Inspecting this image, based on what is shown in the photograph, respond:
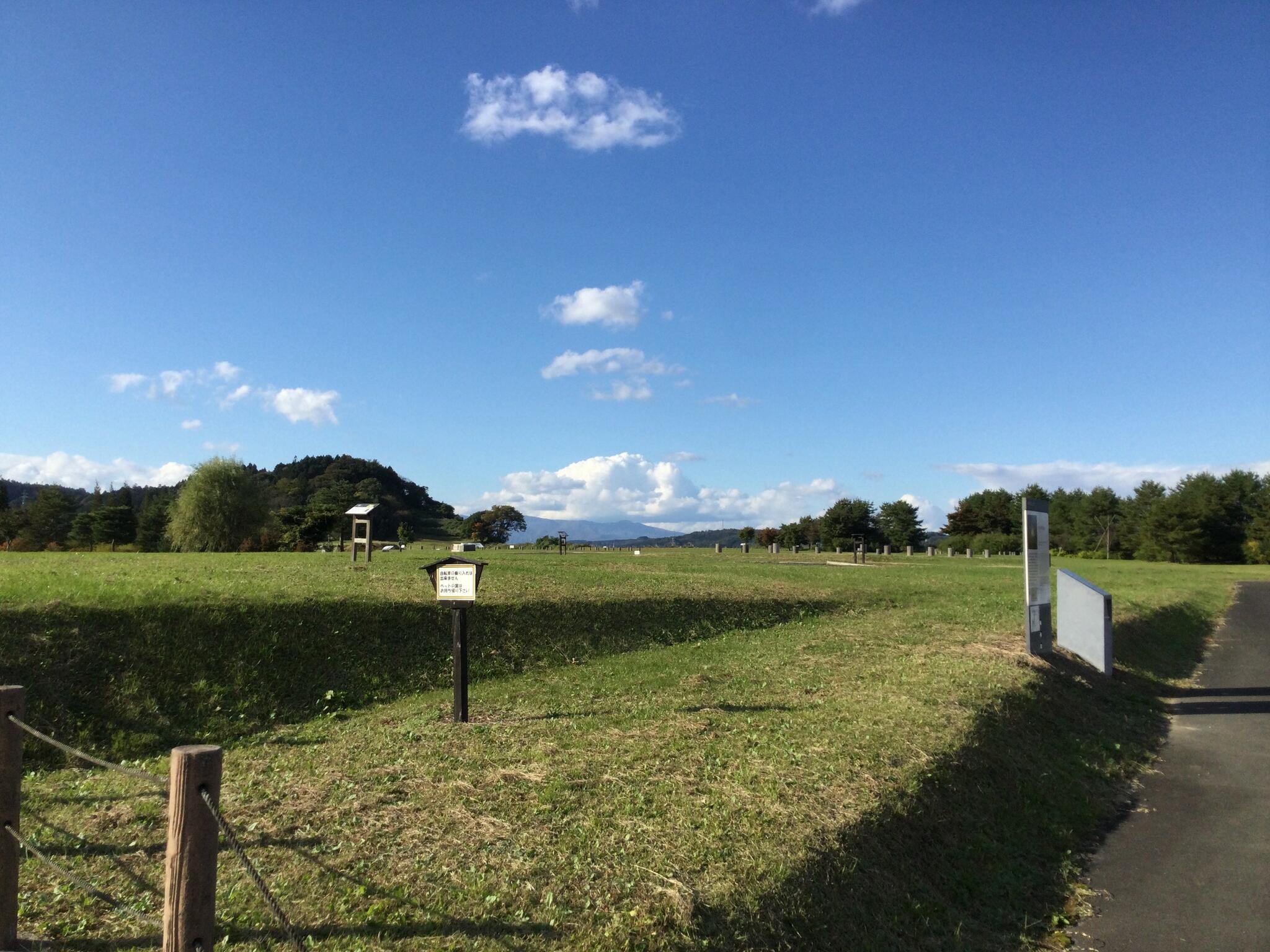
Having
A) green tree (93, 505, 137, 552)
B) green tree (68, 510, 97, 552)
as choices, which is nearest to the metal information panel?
green tree (68, 510, 97, 552)

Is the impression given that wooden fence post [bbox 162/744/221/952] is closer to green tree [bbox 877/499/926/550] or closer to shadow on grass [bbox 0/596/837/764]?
shadow on grass [bbox 0/596/837/764]

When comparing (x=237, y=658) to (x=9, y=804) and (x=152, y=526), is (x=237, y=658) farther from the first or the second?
(x=152, y=526)

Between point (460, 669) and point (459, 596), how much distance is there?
0.85 metres

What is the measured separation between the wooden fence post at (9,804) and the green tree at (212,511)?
56.4 m

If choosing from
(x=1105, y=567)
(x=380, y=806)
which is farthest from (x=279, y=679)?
(x=1105, y=567)

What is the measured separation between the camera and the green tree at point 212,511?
55438 millimetres

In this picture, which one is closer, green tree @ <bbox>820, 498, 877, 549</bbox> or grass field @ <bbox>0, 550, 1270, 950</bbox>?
grass field @ <bbox>0, 550, 1270, 950</bbox>

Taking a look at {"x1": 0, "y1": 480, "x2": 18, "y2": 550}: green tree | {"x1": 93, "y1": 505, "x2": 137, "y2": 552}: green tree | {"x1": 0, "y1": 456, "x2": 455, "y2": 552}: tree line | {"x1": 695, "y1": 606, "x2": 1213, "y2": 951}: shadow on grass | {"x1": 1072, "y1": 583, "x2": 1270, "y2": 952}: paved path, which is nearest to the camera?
{"x1": 695, "y1": 606, "x2": 1213, "y2": 951}: shadow on grass

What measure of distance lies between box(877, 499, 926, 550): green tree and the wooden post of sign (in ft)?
279

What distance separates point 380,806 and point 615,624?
10.2 m

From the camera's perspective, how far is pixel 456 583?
368 inches

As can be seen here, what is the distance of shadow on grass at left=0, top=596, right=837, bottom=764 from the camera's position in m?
9.66

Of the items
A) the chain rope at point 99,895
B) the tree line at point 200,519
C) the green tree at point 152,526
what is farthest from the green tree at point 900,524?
the chain rope at point 99,895

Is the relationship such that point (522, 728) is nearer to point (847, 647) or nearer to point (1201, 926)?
point (1201, 926)
